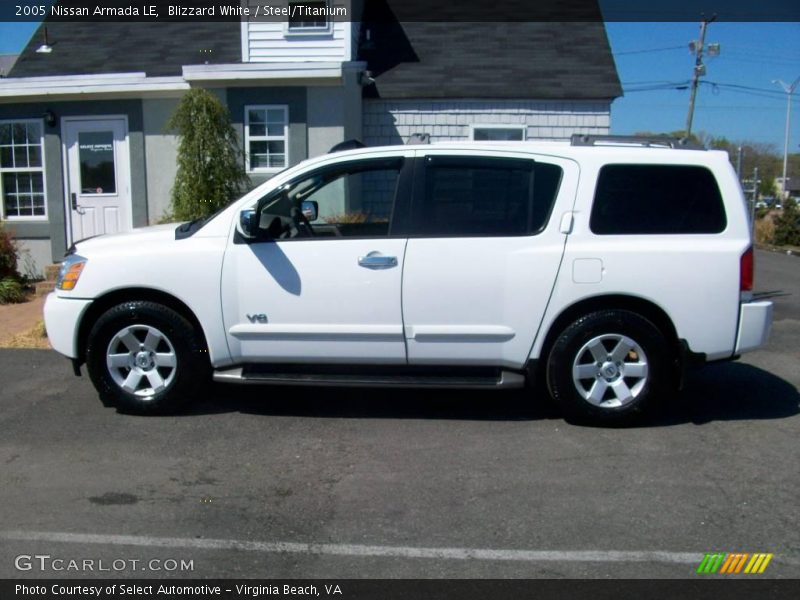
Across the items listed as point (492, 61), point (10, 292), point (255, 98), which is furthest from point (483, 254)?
point (492, 61)

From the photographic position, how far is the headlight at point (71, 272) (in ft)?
19.5

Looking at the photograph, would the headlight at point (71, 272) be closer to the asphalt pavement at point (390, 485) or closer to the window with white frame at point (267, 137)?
the asphalt pavement at point (390, 485)

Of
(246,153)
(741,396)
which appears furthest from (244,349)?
(246,153)

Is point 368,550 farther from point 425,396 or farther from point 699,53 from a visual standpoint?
point 699,53

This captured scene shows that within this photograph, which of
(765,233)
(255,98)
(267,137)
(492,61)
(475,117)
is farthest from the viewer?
(765,233)

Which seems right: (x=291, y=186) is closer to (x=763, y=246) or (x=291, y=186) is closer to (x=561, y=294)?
(x=561, y=294)

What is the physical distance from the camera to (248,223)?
5.73m

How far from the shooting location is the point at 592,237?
5.66 metres

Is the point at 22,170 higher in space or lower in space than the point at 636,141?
lower

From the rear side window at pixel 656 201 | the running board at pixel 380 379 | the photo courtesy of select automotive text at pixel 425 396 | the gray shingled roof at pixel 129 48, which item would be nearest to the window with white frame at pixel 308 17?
the gray shingled roof at pixel 129 48

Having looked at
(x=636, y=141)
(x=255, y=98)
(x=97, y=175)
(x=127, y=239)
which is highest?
(x=255, y=98)

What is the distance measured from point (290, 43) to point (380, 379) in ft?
30.0
